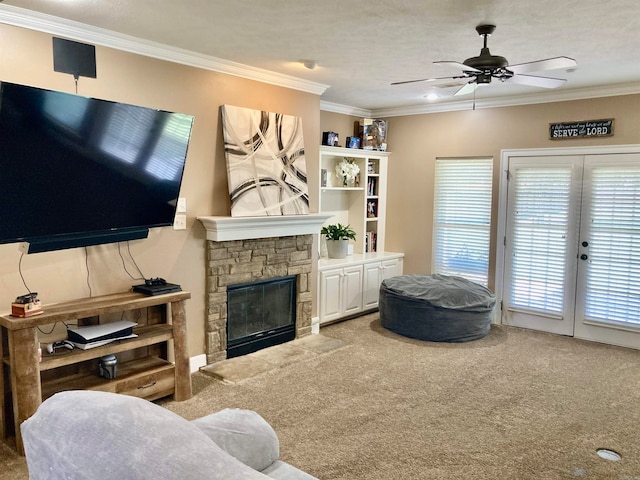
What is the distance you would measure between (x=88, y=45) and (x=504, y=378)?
3.99 meters

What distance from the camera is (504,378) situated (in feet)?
13.6

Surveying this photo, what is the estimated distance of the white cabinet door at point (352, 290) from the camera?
582cm

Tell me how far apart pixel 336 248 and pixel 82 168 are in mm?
3500

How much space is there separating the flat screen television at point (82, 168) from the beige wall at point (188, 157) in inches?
13.1

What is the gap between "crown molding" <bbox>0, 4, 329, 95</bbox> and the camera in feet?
10.00

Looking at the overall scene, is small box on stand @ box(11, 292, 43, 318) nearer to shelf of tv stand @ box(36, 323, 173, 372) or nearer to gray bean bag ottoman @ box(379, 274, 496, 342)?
shelf of tv stand @ box(36, 323, 173, 372)

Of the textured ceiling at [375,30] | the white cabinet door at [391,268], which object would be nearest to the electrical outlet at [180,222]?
the textured ceiling at [375,30]

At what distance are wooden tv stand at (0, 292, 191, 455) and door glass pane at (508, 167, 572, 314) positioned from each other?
3.85m

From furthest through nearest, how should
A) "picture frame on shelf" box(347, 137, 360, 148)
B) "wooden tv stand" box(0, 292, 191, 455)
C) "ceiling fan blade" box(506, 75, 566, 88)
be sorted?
"picture frame on shelf" box(347, 137, 360, 148)
"ceiling fan blade" box(506, 75, 566, 88)
"wooden tv stand" box(0, 292, 191, 455)

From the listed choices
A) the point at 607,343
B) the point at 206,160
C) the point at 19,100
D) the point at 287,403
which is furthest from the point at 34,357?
the point at 607,343

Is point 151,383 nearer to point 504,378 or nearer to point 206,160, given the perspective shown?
point 206,160

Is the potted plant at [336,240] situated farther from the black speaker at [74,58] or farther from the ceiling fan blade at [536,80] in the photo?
the black speaker at [74,58]

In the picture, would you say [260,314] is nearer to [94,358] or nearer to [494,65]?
[94,358]

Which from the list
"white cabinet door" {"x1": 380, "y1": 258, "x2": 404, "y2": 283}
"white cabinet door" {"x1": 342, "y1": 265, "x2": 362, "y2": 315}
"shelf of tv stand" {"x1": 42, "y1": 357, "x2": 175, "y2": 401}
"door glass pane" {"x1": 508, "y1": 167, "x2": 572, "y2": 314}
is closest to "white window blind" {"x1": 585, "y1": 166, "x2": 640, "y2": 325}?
"door glass pane" {"x1": 508, "y1": 167, "x2": 572, "y2": 314}
